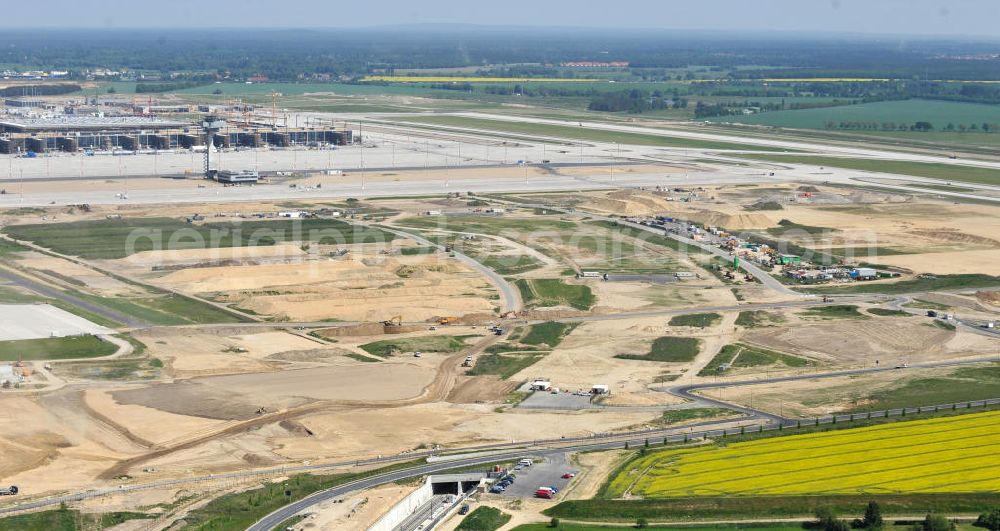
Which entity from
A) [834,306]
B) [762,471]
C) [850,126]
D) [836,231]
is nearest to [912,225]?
[836,231]

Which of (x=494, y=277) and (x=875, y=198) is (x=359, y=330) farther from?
(x=875, y=198)

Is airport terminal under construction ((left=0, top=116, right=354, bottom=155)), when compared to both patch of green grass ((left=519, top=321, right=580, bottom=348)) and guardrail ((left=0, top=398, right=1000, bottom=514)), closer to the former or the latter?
patch of green grass ((left=519, top=321, right=580, bottom=348))

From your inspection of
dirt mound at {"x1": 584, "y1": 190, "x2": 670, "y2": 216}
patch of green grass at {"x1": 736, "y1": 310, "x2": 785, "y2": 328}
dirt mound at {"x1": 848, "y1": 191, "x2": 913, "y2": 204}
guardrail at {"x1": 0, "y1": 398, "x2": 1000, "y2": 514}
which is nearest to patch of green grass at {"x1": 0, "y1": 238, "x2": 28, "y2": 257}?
guardrail at {"x1": 0, "y1": 398, "x2": 1000, "y2": 514}

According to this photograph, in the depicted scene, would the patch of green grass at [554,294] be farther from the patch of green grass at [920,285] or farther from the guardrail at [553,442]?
the guardrail at [553,442]

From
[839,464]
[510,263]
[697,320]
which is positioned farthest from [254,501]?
[510,263]

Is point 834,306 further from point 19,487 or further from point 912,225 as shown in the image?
point 19,487

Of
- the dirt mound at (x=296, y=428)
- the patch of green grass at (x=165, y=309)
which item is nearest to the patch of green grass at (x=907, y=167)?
the patch of green grass at (x=165, y=309)
